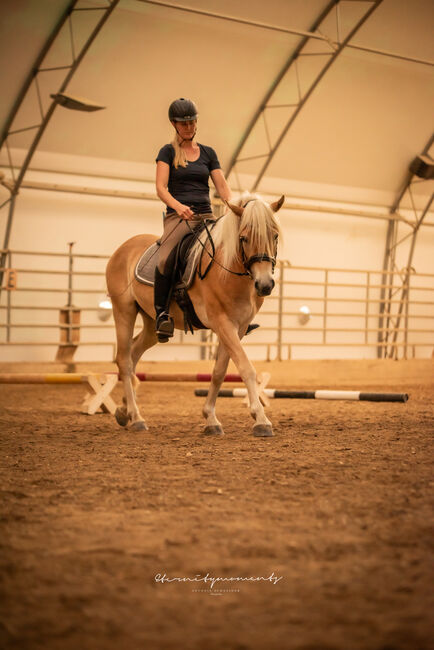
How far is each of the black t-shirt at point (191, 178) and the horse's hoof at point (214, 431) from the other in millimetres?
1526

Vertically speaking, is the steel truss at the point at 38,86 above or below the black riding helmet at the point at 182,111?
above

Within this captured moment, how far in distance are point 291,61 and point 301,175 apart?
2.57 m

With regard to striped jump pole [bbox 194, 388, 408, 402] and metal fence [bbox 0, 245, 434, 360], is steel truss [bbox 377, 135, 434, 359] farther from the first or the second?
striped jump pole [bbox 194, 388, 408, 402]

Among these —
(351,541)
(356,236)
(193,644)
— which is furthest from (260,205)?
(356,236)

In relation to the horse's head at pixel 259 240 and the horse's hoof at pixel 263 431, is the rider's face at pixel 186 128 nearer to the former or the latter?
the horse's head at pixel 259 240

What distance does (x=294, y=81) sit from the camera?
11.7m

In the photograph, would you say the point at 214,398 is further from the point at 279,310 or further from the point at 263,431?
the point at 279,310

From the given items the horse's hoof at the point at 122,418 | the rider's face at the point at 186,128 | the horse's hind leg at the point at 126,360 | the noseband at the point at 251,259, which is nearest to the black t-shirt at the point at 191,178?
the rider's face at the point at 186,128

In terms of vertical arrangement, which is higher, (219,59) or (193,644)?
(219,59)

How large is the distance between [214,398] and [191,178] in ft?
5.10

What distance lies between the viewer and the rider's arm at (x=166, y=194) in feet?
15.3

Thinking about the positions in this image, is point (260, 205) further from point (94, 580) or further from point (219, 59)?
point (219, 59)

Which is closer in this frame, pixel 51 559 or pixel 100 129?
pixel 51 559

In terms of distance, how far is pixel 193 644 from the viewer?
142 centimetres
